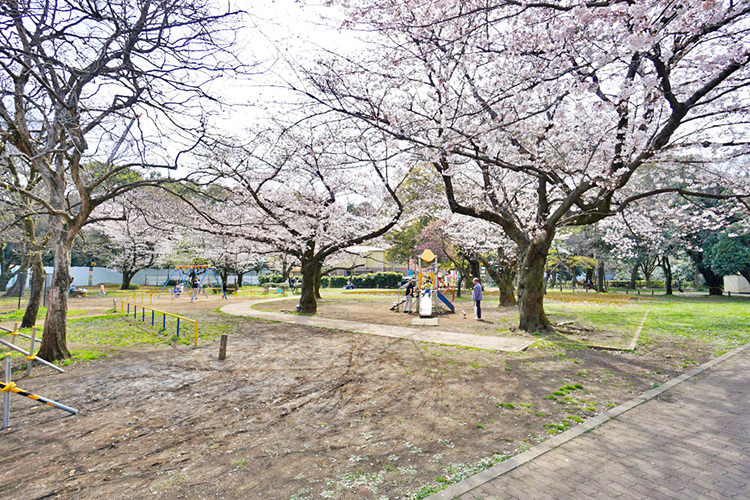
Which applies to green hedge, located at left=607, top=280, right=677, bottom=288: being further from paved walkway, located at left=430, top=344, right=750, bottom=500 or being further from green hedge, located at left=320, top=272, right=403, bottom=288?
paved walkway, located at left=430, top=344, right=750, bottom=500

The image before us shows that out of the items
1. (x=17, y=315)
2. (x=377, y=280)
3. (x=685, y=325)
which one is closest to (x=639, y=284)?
(x=377, y=280)

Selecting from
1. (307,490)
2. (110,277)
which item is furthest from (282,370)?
(110,277)

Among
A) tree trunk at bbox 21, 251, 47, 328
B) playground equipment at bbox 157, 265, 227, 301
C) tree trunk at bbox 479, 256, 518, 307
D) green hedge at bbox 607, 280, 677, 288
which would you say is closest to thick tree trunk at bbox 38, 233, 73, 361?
tree trunk at bbox 21, 251, 47, 328

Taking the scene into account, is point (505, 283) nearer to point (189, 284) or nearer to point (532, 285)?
point (532, 285)

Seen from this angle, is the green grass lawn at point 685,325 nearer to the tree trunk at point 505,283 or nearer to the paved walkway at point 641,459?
the tree trunk at point 505,283

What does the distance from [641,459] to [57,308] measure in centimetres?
1032

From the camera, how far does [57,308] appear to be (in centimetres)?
807

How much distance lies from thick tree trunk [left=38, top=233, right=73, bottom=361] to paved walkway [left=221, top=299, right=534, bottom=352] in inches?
286

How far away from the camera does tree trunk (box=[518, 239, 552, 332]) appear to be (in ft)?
36.2

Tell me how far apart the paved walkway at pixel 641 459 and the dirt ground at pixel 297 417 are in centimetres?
32

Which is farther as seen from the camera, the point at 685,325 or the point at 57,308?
the point at 685,325

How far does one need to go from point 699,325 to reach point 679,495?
1298cm

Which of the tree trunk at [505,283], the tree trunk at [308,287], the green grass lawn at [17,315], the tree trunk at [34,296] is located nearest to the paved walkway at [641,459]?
the tree trunk at [308,287]

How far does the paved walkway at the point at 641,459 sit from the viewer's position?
314 centimetres
